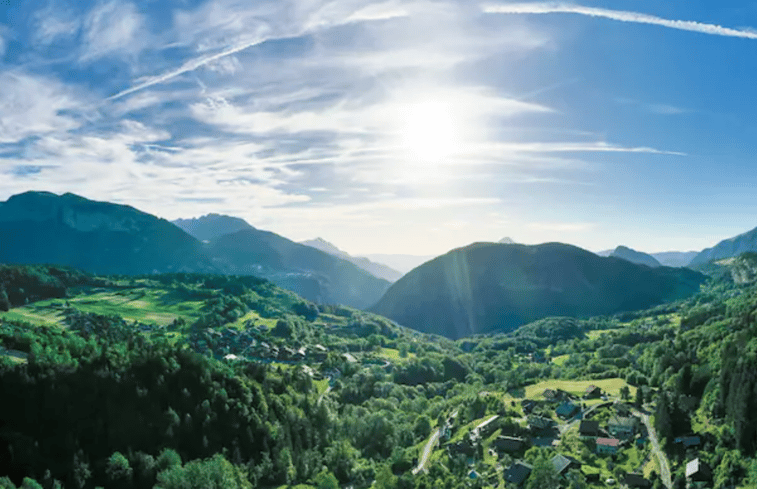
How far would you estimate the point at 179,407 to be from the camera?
3374 inches

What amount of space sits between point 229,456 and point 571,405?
6443 centimetres

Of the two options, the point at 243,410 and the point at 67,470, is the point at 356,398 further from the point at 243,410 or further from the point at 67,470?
the point at 67,470

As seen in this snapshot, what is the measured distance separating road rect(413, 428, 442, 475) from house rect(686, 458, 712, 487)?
40.4m

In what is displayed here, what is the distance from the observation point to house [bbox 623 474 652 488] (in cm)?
6562

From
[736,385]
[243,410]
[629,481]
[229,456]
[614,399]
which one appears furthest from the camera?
[614,399]


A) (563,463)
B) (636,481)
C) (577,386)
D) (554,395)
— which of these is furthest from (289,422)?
(577,386)

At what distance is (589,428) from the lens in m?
82.4

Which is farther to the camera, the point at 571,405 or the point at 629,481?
the point at 571,405

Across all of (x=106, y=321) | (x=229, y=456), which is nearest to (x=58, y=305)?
(x=106, y=321)

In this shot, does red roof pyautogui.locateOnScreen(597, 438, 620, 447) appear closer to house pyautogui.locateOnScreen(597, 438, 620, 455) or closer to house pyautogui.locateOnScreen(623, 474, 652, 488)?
house pyautogui.locateOnScreen(597, 438, 620, 455)

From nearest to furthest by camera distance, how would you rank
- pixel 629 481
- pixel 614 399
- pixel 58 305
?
1. pixel 629 481
2. pixel 614 399
3. pixel 58 305

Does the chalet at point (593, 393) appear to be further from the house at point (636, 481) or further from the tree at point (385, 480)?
the tree at point (385, 480)

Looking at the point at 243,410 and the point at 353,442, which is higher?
the point at 243,410

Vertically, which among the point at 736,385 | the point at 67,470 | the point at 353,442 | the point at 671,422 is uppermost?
the point at 736,385
